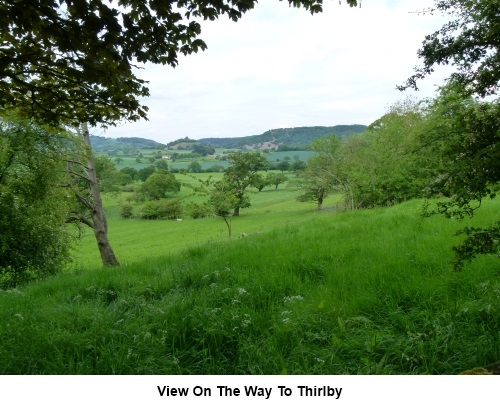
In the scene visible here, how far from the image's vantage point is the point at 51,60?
458 cm

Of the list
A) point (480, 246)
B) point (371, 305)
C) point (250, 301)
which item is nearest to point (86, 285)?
point (250, 301)

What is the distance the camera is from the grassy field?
337 cm

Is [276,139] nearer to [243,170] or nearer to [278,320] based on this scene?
[243,170]

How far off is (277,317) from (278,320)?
4.0 inches

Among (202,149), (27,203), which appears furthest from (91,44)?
(202,149)

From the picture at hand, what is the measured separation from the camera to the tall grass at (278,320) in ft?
11.0

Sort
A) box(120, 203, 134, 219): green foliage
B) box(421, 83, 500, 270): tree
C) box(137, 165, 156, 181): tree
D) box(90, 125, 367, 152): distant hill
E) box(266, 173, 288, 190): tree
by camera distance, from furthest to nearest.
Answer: box(90, 125, 367, 152): distant hill → box(137, 165, 156, 181): tree → box(120, 203, 134, 219): green foliage → box(266, 173, 288, 190): tree → box(421, 83, 500, 270): tree

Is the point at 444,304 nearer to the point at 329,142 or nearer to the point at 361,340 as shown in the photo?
the point at 361,340

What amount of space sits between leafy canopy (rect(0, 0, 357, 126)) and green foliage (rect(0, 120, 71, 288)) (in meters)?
7.14

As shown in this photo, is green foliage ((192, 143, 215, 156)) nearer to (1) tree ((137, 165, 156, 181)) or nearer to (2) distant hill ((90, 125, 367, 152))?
(2) distant hill ((90, 125, 367, 152))

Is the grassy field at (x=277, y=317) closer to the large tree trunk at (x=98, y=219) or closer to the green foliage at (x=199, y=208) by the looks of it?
the large tree trunk at (x=98, y=219)

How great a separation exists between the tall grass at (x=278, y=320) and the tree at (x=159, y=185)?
47473mm

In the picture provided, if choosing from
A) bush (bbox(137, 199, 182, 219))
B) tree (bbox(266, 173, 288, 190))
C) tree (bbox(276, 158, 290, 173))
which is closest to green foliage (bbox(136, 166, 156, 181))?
bush (bbox(137, 199, 182, 219))

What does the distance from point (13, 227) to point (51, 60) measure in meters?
8.62
